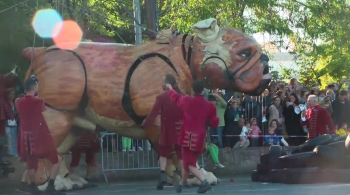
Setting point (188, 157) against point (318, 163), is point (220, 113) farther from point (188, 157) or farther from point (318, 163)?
point (188, 157)

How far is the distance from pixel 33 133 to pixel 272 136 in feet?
24.7

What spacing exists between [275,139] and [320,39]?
8.87 meters

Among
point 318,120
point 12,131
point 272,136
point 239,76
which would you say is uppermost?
point 239,76

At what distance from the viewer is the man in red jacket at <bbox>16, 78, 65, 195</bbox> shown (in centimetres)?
1267

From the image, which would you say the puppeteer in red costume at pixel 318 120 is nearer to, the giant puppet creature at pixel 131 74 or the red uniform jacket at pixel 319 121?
the red uniform jacket at pixel 319 121

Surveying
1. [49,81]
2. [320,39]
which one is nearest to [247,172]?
[49,81]

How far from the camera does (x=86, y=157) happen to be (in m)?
16.1

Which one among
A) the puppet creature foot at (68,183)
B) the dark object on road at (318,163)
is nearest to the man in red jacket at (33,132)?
the puppet creature foot at (68,183)

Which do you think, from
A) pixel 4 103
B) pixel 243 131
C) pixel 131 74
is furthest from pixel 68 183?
pixel 243 131

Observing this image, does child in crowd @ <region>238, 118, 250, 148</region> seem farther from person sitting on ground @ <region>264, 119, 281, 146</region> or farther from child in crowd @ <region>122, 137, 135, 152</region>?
child in crowd @ <region>122, 137, 135, 152</region>

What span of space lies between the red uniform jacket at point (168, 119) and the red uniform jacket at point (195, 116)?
34.8 inches

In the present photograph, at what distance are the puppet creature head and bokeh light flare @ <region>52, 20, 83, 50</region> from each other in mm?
2028

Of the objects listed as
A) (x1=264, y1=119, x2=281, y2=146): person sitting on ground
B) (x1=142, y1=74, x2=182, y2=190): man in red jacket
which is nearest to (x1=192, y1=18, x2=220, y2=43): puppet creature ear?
(x1=142, y1=74, x2=182, y2=190): man in red jacket

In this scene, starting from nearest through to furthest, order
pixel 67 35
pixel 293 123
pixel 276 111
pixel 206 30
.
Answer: pixel 206 30, pixel 67 35, pixel 276 111, pixel 293 123
